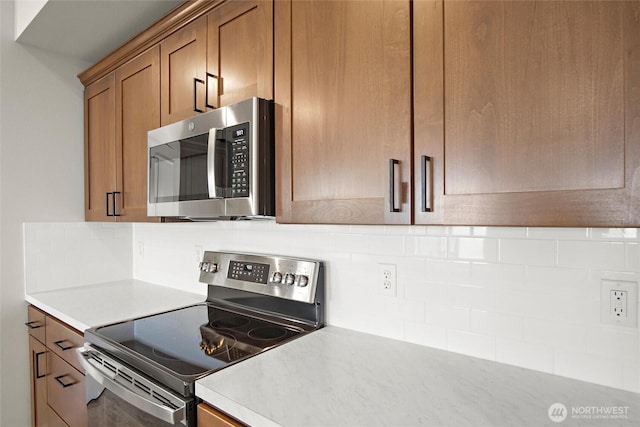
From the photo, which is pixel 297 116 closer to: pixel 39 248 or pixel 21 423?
pixel 39 248

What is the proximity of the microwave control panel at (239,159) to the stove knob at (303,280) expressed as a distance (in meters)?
0.42

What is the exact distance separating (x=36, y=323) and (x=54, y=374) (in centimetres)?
32

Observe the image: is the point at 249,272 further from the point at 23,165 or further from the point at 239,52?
the point at 23,165

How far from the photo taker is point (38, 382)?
2037 millimetres

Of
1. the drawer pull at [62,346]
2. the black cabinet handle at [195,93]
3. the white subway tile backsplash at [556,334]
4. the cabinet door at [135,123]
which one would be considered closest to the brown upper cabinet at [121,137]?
the cabinet door at [135,123]

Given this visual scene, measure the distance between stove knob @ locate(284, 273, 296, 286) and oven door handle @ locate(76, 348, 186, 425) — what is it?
0.61 metres

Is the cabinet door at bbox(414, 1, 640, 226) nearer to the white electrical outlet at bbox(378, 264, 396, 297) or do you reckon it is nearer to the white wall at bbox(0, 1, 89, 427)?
the white electrical outlet at bbox(378, 264, 396, 297)

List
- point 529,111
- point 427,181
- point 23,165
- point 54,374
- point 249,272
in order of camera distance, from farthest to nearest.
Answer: point 23,165 → point 54,374 → point 249,272 → point 427,181 → point 529,111

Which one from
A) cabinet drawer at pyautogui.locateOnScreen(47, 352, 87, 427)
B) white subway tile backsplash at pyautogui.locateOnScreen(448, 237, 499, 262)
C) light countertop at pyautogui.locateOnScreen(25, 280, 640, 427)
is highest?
white subway tile backsplash at pyautogui.locateOnScreen(448, 237, 499, 262)

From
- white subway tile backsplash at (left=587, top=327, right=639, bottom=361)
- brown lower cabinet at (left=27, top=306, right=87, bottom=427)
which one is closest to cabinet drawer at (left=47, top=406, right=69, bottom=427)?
brown lower cabinet at (left=27, top=306, right=87, bottom=427)

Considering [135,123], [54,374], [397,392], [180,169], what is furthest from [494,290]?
[54,374]

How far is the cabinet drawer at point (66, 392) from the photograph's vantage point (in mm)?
1578

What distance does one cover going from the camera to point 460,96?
84 centimetres

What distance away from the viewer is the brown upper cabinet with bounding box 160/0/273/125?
4.10 feet
